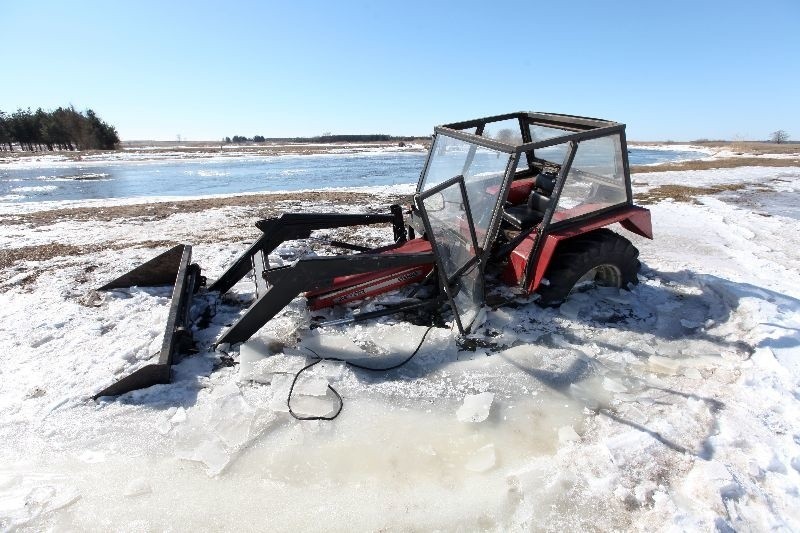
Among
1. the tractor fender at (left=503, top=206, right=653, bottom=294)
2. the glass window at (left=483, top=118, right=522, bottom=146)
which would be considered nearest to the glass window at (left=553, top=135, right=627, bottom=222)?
the tractor fender at (left=503, top=206, right=653, bottom=294)

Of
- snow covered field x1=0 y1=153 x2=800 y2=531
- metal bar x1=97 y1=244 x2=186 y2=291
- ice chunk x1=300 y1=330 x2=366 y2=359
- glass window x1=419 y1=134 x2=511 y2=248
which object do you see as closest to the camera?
snow covered field x1=0 y1=153 x2=800 y2=531

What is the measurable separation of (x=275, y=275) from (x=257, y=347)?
2.44 ft

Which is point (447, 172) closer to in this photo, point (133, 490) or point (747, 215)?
point (133, 490)

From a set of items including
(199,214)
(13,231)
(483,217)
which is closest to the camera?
(483,217)

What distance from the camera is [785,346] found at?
3404mm

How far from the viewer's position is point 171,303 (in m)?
3.72

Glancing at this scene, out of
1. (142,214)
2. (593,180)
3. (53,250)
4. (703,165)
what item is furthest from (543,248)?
(703,165)

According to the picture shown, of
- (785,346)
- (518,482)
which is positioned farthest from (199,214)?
(785,346)

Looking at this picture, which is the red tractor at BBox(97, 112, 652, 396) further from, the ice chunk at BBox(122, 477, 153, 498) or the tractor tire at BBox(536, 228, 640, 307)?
the ice chunk at BBox(122, 477, 153, 498)

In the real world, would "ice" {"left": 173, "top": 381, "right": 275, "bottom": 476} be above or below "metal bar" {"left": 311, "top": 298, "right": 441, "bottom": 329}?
below

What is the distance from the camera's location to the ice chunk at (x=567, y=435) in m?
2.68

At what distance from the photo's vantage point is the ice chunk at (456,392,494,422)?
288cm

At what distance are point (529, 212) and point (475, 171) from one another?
1.02 meters

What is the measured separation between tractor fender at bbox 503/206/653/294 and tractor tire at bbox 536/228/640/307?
12 cm
